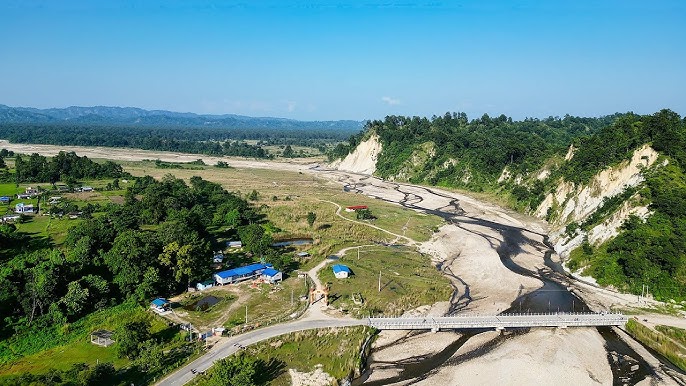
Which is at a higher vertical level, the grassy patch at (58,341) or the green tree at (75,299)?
the green tree at (75,299)

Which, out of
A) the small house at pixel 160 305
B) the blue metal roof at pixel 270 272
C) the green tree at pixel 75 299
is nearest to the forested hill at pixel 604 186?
the blue metal roof at pixel 270 272

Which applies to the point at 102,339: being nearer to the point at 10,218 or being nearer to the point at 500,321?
the point at 500,321

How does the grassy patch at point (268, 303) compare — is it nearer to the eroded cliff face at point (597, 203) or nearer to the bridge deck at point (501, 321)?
the bridge deck at point (501, 321)

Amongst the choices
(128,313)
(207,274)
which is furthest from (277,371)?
(207,274)

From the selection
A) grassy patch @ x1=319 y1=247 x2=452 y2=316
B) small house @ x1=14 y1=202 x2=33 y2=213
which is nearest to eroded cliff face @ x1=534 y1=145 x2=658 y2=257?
grassy patch @ x1=319 y1=247 x2=452 y2=316

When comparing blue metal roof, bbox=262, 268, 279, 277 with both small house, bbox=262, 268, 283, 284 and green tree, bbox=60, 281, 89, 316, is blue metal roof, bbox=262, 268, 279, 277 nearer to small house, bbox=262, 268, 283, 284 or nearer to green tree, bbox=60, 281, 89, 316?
small house, bbox=262, 268, 283, 284

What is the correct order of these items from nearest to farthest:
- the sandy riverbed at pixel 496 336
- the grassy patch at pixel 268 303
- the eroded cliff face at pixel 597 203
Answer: the sandy riverbed at pixel 496 336 → the grassy patch at pixel 268 303 → the eroded cliff face at pixel 597 203
